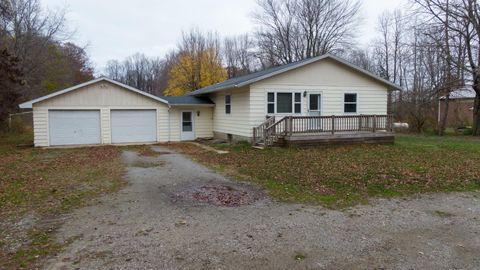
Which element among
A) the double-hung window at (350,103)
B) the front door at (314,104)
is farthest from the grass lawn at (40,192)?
the double-hung window at (350,103)

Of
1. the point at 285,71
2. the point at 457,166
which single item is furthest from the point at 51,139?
the point at 457,166

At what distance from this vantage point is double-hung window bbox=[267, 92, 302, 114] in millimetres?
15766

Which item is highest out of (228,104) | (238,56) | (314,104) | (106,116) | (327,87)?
(238,56)

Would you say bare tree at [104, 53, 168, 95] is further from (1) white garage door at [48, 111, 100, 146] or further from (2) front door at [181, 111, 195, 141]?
(1) white garage door at [48, 111, 100, 146]

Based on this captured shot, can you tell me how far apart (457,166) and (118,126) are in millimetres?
15263

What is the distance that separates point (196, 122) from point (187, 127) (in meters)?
0.64

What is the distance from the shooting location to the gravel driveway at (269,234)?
3764mm

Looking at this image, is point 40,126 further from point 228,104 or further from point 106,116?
point 228,104

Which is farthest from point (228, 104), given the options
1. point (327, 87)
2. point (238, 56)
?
point (238, 56)

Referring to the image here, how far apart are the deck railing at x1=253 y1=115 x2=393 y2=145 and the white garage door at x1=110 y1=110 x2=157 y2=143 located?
22.0ft

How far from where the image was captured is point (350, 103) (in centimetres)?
1706

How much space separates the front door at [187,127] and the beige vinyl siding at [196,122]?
0.19 metres

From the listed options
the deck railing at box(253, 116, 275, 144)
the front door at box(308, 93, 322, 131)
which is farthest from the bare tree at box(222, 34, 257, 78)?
the deck railing at box(253, 116, 275, 144)

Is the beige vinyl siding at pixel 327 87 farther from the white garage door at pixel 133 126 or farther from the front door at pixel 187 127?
the white garage door at pixel 133 126
